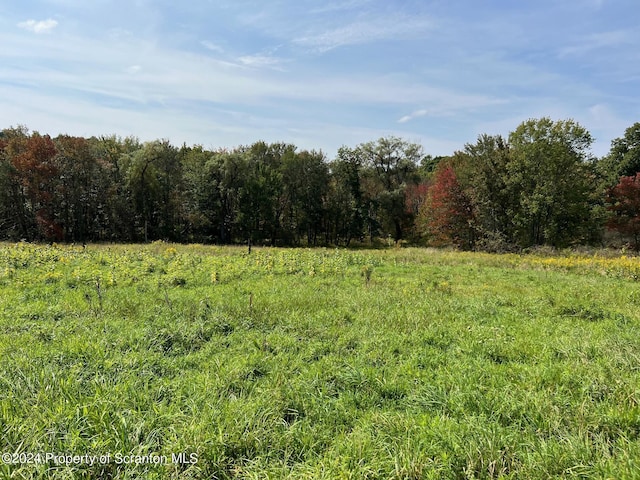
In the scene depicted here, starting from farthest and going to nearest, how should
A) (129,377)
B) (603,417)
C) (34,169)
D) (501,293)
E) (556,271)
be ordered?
(34,169) → (556,271) → (501,293) → (129,377) → (603,417)

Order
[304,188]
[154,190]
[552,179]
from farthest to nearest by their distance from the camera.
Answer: [304,188] → [154,190] → [552,179]

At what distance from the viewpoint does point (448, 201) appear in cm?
3662

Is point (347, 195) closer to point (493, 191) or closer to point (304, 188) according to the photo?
point (304, 188)

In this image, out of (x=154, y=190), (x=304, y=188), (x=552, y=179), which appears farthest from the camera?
(x=304, y=188)

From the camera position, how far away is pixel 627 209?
3206 centimetres

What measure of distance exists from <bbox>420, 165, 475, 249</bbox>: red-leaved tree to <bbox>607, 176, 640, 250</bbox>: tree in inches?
485

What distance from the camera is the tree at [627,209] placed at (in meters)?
31.4

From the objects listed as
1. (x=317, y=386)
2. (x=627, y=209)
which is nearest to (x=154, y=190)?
(x=317, y=386)

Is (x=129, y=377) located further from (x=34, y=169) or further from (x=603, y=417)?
(x=34, y=169)

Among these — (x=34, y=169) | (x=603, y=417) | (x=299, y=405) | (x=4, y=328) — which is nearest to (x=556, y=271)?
(x=603, y=417)

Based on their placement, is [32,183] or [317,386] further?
[32,183]

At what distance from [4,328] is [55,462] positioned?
5.28 metres

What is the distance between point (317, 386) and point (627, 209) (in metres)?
39.5

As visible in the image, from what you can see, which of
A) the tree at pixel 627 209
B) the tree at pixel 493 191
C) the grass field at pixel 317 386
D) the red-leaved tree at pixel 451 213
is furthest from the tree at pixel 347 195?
the grass field at pixel 317 386
